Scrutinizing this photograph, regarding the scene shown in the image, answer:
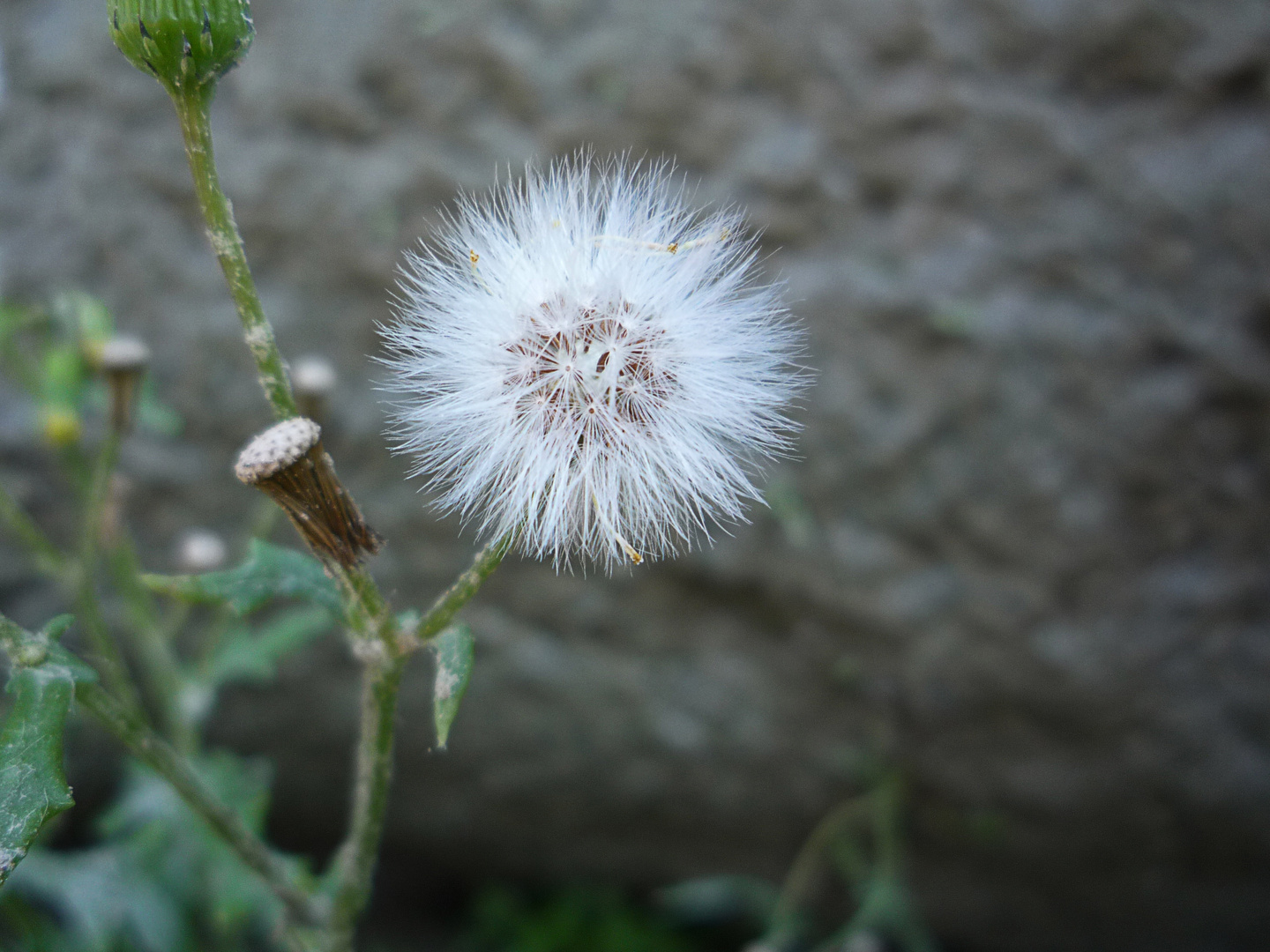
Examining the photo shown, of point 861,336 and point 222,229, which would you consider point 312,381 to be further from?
point 861,336

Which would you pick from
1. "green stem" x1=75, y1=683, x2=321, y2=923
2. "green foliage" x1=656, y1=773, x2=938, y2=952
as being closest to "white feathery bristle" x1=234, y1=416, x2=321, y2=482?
"green stem" x1=75, y1=683, x2=321, y2=923

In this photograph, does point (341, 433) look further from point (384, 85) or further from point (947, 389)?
point (947, 389)

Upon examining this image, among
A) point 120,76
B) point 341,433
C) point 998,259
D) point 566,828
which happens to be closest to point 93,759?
point 341,433

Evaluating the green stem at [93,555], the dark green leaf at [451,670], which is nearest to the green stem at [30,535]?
the green stem at [93,555]

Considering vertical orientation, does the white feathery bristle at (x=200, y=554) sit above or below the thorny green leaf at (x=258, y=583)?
above

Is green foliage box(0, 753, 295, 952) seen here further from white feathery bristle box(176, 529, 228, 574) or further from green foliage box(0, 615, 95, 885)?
green foliage box(0, 615, 95, 885)

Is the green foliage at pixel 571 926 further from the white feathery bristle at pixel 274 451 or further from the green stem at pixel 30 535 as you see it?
the white feathery bristle at pixel 274 451
